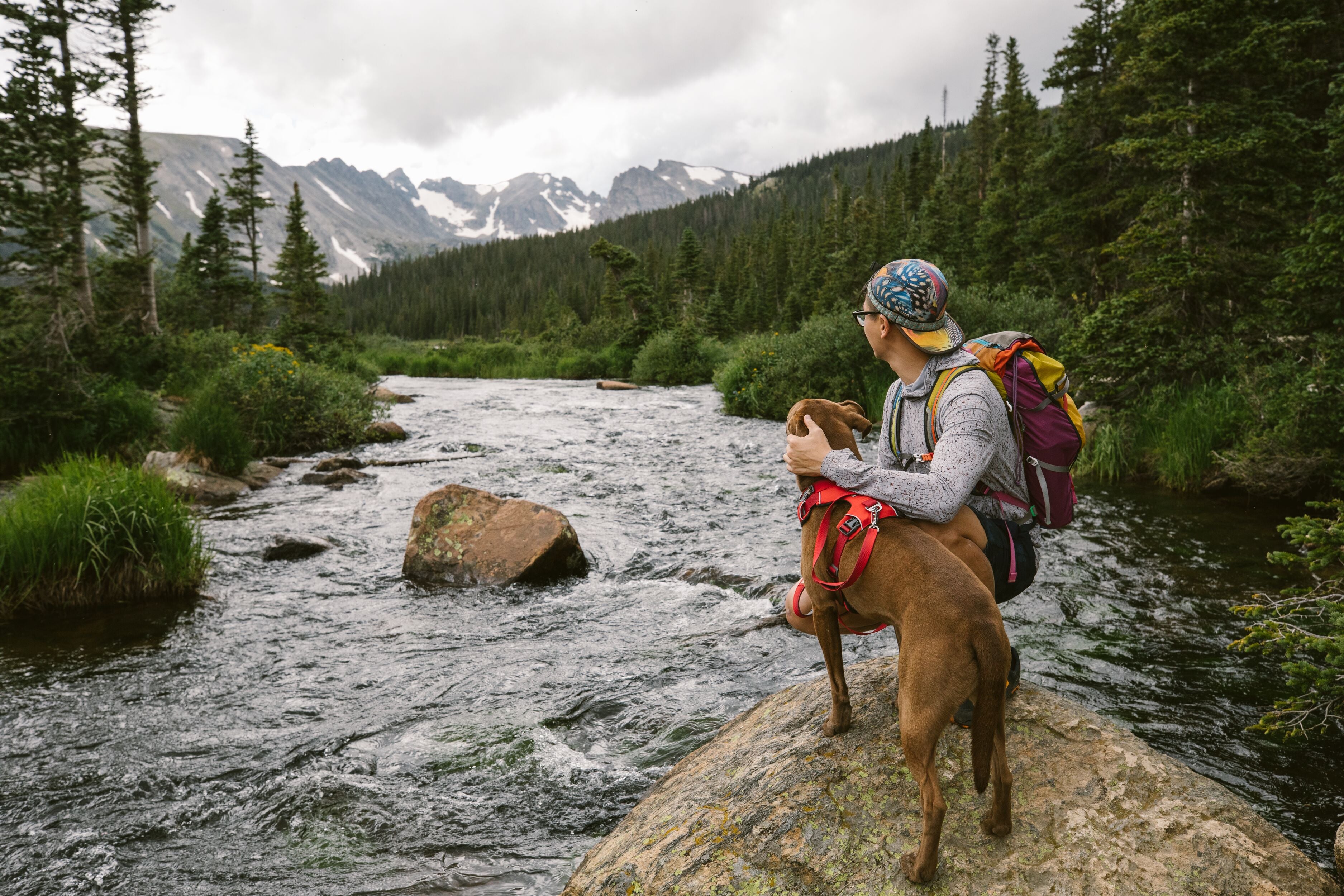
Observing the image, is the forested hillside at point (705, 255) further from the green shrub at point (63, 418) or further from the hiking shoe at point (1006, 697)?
the hiking shoe at point (1006, 697)

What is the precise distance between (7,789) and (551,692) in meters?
3.29

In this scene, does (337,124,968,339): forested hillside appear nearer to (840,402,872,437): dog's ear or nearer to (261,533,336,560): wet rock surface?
(261,533,336,560): wet rock surface

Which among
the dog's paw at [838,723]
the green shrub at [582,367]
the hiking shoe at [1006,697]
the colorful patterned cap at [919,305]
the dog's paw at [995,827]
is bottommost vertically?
the dog's paw at [995,827]

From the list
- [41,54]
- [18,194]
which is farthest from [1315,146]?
[41,54]

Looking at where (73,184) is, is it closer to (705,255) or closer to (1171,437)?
(1171,437)

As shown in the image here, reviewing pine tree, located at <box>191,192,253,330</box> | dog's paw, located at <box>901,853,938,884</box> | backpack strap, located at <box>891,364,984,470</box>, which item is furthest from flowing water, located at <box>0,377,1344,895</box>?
pine tree, located at <box>191,192,253,330</box>

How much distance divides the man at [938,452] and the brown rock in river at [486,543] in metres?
5.31

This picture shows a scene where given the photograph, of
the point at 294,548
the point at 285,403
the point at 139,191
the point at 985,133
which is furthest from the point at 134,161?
the point at 985,133

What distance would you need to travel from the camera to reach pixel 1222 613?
627cm

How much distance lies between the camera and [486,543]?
26.6 ft

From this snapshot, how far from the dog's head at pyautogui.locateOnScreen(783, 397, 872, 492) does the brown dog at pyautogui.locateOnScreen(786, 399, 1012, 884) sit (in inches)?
21.0

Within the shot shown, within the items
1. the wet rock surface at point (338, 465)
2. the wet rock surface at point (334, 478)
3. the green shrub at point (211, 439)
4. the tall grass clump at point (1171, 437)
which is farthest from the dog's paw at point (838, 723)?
the green shrub at point (211, 439)

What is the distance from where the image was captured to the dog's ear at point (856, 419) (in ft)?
10.3

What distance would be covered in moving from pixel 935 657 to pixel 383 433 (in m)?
17.6
